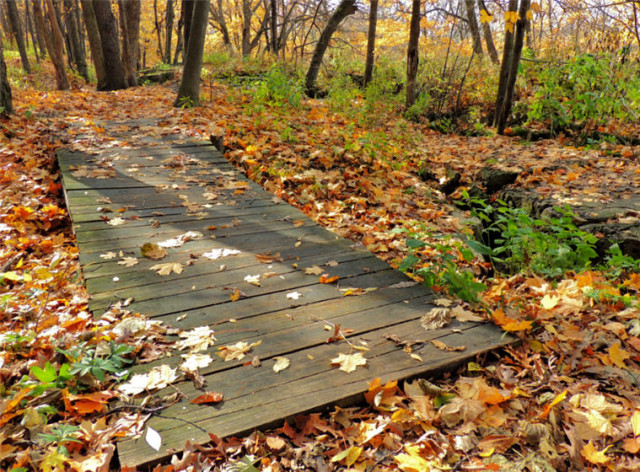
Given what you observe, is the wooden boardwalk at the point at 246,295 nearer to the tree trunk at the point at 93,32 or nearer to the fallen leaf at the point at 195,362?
the fallen leaf at the point at 195,362

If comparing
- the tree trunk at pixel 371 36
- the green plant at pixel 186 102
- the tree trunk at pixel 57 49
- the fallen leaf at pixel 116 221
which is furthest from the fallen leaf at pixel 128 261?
the tree trunk at pixel 57 49

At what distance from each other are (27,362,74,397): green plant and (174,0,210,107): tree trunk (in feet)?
24.2

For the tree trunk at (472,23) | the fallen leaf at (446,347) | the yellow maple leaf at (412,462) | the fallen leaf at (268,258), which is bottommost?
the yellow maple leaf at (412,462)

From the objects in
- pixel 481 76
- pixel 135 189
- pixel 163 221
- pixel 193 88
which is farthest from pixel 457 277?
pixel 481 76

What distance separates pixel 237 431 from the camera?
197cm

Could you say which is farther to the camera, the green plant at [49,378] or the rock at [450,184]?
the rock at [450,184]

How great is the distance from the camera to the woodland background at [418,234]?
6.40 ft

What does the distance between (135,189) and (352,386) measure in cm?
391

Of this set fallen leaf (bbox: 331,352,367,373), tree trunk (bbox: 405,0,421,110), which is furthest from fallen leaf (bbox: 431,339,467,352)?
tree trunk (bbox: 405,0,421,110)

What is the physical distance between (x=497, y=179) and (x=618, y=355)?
4482 mm

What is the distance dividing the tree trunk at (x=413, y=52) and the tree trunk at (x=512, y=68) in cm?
210

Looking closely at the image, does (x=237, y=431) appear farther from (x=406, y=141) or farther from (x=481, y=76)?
(x=481, y=76)

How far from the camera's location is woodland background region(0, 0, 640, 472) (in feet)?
6.40

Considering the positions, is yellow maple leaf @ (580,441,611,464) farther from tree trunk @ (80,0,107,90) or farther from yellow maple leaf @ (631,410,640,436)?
tree trunk @ (80,0,107,90)
